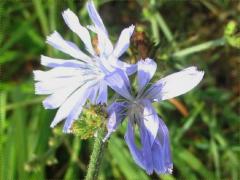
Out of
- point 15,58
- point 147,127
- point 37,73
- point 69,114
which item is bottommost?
point 147,127

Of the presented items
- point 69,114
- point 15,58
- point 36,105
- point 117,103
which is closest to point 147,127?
point 117,103

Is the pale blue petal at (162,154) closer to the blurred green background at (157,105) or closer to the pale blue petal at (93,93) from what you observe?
the pale blue petal at (93,93)

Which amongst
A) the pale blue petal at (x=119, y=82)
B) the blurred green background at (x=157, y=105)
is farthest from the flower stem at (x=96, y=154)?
the blurred green background at (x=157, y=105)

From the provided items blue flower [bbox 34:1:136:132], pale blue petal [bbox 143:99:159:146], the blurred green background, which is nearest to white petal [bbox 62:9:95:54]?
blue flower [bbox 34:1:136:132]

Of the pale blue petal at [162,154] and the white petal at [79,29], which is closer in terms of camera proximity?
the pale blue petal at [162,154]

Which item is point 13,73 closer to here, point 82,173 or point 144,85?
point 82,173

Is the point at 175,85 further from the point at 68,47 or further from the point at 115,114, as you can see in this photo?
the point at 68,47
